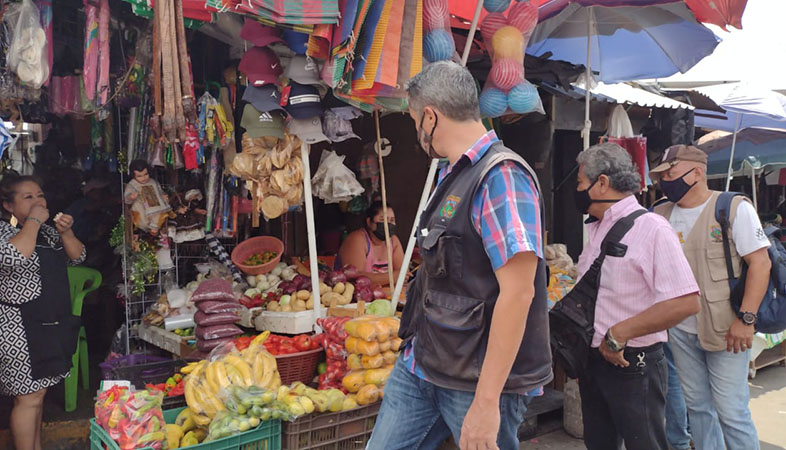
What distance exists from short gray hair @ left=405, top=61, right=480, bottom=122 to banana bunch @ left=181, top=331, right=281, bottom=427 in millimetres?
2031

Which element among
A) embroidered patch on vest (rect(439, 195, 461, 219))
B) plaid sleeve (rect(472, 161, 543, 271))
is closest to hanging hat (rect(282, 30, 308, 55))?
embroidered patch on vest (rect(439, 195, 461, 219))

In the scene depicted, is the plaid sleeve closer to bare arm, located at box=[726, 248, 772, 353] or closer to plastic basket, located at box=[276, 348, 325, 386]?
bare arm, located at box=[726, 248, 772, 353]

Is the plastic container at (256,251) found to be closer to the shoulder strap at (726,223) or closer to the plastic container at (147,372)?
the plastic container at (147,372)

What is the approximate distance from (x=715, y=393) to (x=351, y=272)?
290 cm

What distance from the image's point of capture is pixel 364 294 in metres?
4.92

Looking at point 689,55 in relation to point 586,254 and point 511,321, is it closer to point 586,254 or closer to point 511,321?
point 586,254

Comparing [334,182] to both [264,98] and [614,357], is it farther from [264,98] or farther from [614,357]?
[614,357]

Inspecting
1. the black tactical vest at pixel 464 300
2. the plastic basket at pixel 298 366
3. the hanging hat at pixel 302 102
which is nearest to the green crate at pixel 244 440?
the plastic basket at pixel 298 366

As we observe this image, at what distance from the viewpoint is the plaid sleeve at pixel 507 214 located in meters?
1.80

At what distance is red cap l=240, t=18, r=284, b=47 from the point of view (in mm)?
3750

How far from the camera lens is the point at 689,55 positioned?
18.7 feet

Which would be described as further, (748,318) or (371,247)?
(371,247)

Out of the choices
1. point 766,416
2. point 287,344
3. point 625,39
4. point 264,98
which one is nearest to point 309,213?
point 264,98

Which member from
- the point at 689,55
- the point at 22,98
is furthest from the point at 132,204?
the point at 689,55
